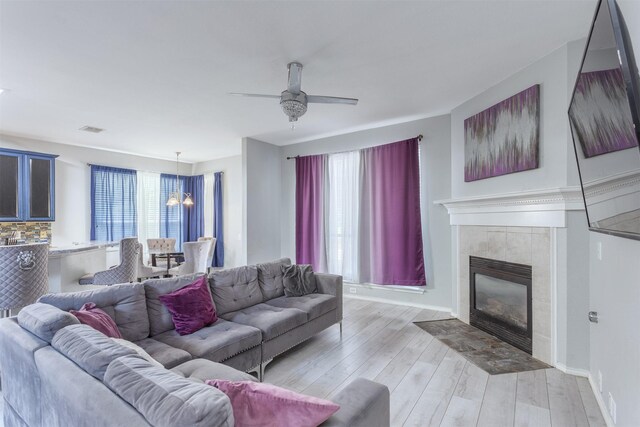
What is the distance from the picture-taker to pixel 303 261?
221 inches

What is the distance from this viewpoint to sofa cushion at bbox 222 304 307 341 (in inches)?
107

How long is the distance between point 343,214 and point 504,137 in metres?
2.65

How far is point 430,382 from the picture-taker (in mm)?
2574

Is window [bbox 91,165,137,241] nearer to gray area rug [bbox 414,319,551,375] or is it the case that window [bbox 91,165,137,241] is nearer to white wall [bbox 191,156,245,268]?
white wall [bbox 191,156,245,268]

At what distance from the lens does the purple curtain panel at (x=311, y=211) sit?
548cm

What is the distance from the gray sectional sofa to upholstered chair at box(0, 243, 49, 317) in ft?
2.76

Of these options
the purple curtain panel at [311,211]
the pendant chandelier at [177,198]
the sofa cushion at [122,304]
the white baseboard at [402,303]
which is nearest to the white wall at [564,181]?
the white baseboard at [402,303]

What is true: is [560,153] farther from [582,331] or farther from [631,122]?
[631,122]

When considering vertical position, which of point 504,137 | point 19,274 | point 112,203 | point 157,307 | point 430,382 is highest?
point 504,137

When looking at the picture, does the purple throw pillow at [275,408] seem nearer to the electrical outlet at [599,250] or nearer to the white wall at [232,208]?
the electrical outlet at [599,250]

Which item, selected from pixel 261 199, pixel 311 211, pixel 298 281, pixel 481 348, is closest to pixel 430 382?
pixel 481 348

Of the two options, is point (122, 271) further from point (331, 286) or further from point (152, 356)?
point (331, 286)

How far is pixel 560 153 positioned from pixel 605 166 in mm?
1487

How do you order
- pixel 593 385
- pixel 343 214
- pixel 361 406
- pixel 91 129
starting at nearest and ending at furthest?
1. pixel 361 406
2. pixel 593 385
3. pixel 91 129
4. pixel 343 214
